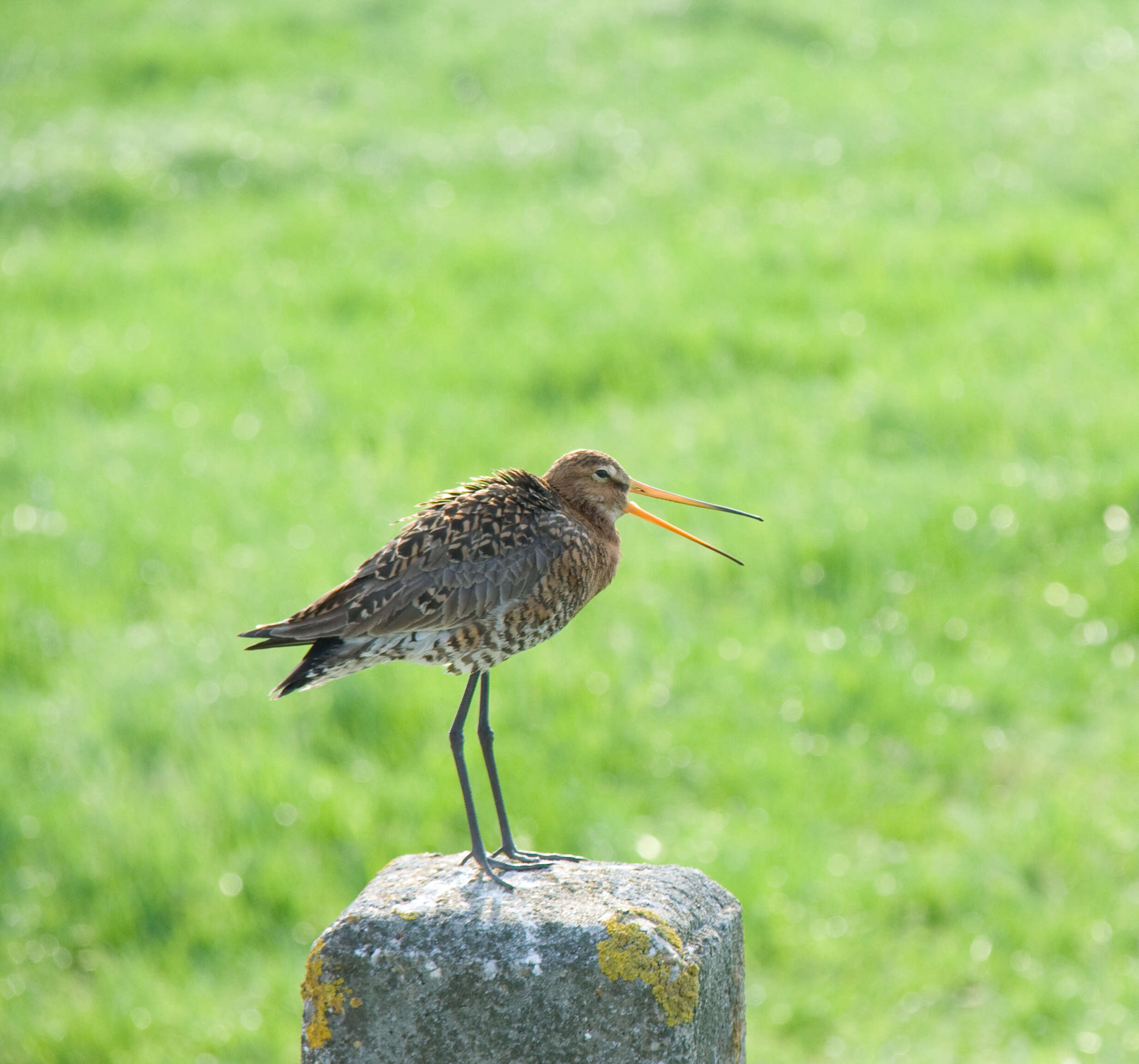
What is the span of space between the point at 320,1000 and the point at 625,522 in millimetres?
8676

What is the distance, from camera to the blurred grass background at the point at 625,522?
26.3 feet

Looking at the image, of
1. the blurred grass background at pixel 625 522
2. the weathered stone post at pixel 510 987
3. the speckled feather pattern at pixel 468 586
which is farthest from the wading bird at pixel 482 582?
the blurred grass background at pixel 625 522

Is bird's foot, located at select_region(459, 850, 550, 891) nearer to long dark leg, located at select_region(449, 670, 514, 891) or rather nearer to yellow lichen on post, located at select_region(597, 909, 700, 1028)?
long dark leg, located at select_region(449, 670, 514, 891)

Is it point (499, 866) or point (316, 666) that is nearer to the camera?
point (316, 666)

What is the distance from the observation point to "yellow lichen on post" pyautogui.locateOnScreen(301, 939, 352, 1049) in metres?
3.41

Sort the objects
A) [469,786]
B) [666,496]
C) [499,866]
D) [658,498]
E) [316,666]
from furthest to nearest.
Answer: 1. [469,786]
2. [499,866]
3. [316,666]
4. [666,496]
5. [658,498]

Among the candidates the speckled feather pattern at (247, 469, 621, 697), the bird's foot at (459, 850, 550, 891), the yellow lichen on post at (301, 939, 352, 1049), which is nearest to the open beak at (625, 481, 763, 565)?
the speckled feather pattern at (247, 469, 621, 697)

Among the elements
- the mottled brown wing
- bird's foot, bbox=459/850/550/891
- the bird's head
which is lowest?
bird's foot, bbox=459/850/550/891

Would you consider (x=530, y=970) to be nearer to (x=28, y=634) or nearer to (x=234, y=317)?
(x=28, y=634)

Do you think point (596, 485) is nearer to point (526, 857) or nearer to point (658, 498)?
point (658, 498)

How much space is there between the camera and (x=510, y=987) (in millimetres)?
3373

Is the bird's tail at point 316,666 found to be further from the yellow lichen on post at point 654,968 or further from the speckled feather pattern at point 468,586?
the yellow lichen on post at point 654,968

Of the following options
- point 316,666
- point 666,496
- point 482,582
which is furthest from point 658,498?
point 316,666

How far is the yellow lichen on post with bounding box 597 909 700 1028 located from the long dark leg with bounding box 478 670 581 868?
619mm
